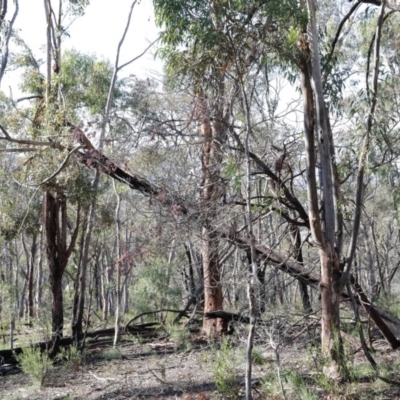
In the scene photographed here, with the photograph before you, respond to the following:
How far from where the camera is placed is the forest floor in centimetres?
667

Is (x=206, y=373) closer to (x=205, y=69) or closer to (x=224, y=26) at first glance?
(x=205, y=69)

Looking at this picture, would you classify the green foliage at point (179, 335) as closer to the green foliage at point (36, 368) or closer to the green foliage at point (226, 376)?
the green foliage at point (36, 368)

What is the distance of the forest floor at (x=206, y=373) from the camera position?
6.67m

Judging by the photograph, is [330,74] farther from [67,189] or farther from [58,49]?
[58,49]

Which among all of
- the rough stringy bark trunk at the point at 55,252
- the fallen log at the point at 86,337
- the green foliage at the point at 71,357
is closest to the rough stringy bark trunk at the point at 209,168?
the green foliage at the point at 71,357

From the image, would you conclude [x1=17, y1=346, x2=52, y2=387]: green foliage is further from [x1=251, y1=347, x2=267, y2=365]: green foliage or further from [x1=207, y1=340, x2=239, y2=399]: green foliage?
[x1=251, y1=347, x2=267, y2=365]: green foliage

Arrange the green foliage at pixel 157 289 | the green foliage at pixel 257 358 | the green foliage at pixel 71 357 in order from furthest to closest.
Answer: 1. the green foliage at pixel 157 289
2. the green foliage at pixel 71 357
3. the green foliage at pixel 257 358

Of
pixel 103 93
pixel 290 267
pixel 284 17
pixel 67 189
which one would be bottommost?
pixel 290 267

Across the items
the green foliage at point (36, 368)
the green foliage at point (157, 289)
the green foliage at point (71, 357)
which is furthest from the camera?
the green foliage at point (157, 289)

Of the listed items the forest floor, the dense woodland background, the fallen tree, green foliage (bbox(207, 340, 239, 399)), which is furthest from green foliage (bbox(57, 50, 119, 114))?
green foliage (bbox(207, 340, 239, 399))

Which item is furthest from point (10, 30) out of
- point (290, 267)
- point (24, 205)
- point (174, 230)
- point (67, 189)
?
point (290, 267)

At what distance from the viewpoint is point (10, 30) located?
38.8ft

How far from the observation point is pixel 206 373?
8.45m

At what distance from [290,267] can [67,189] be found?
15.7ft
